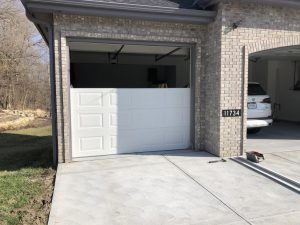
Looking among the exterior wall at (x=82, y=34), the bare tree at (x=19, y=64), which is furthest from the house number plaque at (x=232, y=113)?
the bare tree at (x=19, y=64)

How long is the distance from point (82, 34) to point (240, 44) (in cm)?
361

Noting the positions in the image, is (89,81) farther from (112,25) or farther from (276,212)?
(276,212)

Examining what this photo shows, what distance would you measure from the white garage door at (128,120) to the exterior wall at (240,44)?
1178 mm

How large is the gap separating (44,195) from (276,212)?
3598 millimetres

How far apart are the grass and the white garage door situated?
1.10 m

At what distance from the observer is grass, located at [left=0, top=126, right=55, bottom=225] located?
4.12 metres

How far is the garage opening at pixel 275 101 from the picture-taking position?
28.9 ft

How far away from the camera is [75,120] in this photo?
6.88 meters

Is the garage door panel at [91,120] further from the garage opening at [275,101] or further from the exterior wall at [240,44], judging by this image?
the garage opening at [275,101]

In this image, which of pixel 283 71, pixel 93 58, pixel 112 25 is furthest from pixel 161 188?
pixel 283 71

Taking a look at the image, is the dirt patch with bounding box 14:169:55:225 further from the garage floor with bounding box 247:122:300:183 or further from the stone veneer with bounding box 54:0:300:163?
the garage floor with bounding box 247:122:300:183

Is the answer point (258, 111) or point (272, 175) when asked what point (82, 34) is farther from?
point (258, 111)

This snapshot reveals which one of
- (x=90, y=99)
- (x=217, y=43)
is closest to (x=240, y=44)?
(x=217, y=43)

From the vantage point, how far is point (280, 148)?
7.79 meters
